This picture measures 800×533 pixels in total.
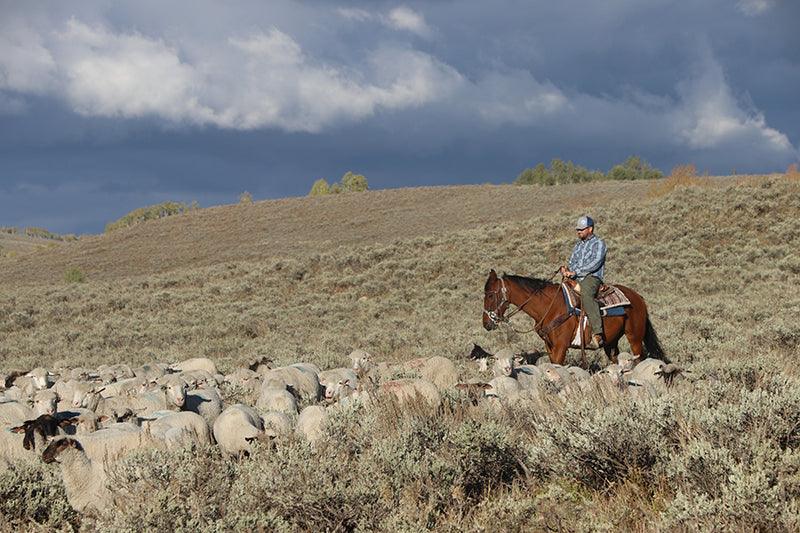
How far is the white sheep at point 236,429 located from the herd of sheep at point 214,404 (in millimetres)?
11

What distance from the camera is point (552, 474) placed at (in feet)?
15.4

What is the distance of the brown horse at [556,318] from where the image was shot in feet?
36.3

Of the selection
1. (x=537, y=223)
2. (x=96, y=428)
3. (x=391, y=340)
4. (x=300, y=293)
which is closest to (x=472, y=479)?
(x=96, y=428)

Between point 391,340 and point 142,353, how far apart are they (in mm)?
7632

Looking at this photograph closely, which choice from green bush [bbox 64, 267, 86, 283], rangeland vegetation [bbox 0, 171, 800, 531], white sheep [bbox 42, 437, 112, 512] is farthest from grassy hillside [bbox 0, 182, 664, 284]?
white sheep [bbox 42, 437, 112, 512]

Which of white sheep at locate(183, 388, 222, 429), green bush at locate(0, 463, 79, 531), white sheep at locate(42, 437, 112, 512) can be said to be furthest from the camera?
white sheep at locate(183, 388, 222, 429)

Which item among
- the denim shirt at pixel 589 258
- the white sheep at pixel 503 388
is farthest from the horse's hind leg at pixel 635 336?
the white sheep at pixel 503 388

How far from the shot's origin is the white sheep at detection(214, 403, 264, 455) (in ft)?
19.6

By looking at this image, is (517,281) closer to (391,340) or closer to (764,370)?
A: (764,370)

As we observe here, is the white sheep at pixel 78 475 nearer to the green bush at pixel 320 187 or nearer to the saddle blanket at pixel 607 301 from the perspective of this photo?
the saddle blanket at pixel 607 301

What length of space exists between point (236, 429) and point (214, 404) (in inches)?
98.7

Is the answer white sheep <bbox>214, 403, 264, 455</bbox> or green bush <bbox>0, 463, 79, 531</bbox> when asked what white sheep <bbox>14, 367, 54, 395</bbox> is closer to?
white sheep <bbox>214, 403, 264, 455</bbox>

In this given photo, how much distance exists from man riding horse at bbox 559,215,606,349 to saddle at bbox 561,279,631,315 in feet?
0.39

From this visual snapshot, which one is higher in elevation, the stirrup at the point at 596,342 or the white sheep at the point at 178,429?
the white sheep at the point at 178,429
